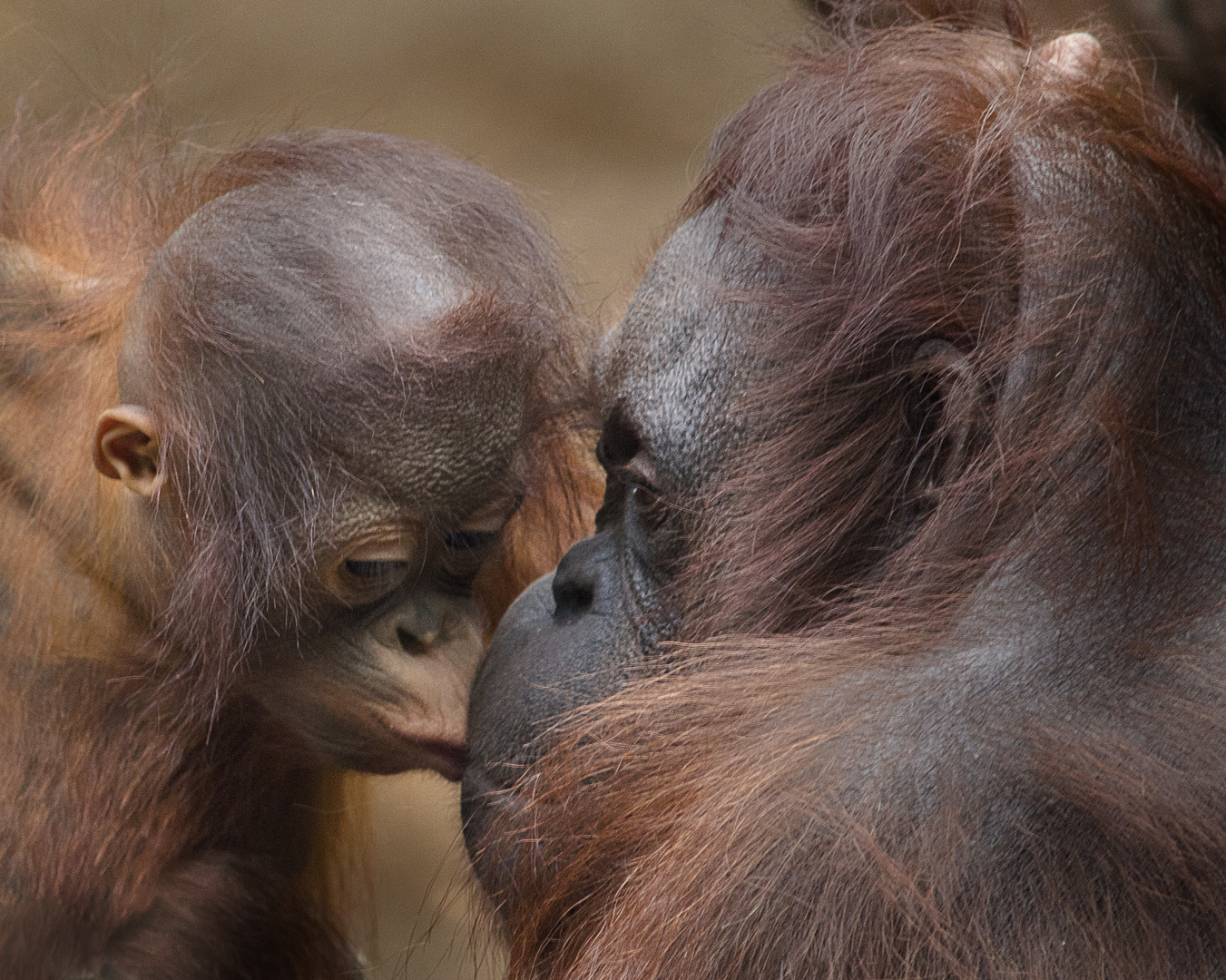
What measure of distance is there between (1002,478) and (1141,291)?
0.12 metres

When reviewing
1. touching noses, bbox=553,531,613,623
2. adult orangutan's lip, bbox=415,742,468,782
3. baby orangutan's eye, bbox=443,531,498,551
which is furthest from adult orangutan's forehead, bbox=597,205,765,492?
adult orangutan's lip, bbox=415,742,468,782

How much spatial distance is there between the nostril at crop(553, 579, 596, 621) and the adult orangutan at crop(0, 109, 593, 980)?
5.4 inches

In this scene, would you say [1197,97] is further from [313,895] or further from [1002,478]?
[313,895]

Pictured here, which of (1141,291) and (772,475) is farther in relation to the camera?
(772,475)

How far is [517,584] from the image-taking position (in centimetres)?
133

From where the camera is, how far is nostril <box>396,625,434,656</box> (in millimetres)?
1084

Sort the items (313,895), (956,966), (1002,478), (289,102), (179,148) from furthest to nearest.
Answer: (289,102), (313,895), (179,148), (1002,478), (956,966)

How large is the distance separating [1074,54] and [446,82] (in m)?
1.22

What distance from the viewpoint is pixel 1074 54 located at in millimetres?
885

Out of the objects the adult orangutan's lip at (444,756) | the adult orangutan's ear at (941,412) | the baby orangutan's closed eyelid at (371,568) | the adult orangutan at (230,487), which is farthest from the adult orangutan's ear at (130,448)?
the adult orangutan's ear at (941,412)

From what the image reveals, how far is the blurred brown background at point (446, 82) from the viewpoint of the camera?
1504mm

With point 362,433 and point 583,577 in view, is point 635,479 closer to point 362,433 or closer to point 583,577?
point 583,577

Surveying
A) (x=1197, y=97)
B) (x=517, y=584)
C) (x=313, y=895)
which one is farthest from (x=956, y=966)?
(x=1197, y=97)

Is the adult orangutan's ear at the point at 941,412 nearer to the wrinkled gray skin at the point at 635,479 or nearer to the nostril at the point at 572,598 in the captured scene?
the wrinkled gray skin at the point at 635,479
